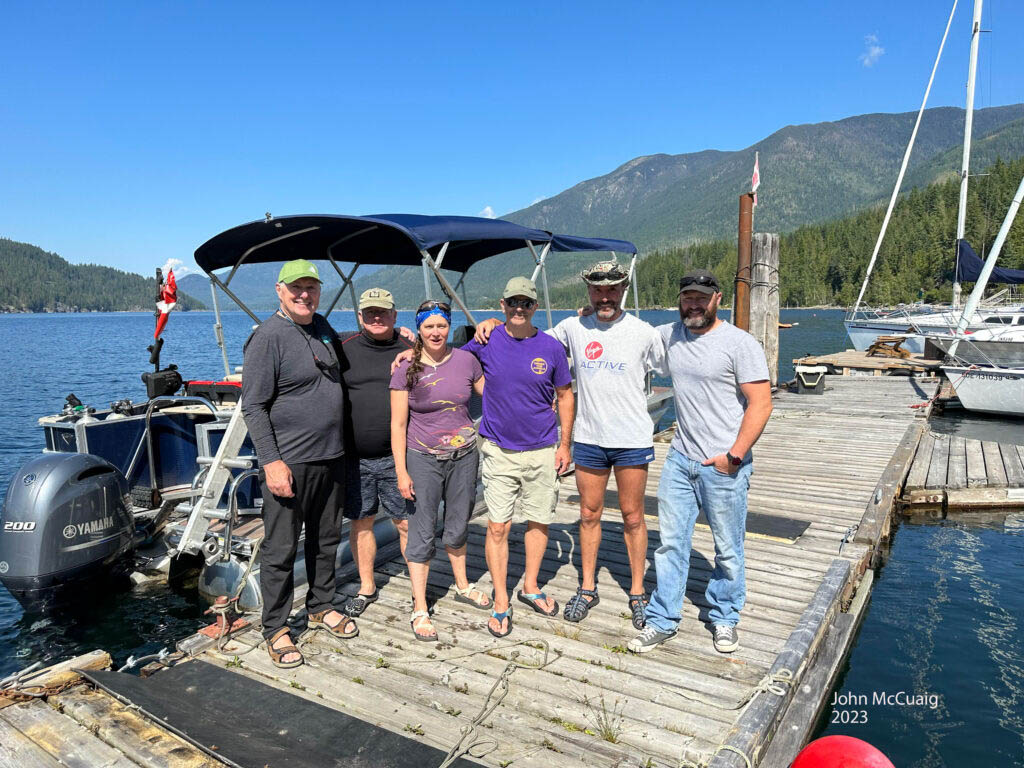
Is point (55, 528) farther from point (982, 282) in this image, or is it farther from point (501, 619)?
point (982, 282)

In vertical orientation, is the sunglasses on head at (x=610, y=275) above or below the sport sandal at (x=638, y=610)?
above

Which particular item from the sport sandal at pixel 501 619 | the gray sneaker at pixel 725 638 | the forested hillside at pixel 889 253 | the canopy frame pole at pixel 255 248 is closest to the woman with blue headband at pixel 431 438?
the sport sandal at pixel 501 619

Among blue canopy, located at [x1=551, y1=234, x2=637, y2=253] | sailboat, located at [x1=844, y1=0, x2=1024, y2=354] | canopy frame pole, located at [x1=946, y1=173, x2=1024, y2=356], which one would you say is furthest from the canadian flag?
sailboat, located at [x1=844, y1=0, x2=1024, y2=354]

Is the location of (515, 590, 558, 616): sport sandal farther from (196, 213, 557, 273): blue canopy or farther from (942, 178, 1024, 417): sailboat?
(942, 178, 1024, 417): sailboat

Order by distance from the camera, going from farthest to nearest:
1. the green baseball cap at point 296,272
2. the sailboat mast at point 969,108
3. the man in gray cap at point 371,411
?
the sailboat mast at point 969,108
the man in gray cap at point 371,411
the green baseball cap at point 296,272

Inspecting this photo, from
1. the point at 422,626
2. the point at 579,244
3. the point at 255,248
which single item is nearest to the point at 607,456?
the point at 422,626

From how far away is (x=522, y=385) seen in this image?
3750mm

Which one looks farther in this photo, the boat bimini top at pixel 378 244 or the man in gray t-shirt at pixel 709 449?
the boat bimini top at pixel 378 244

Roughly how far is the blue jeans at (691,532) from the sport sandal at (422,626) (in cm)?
129

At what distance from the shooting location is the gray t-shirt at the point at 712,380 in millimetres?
3398

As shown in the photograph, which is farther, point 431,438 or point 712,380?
point 431,438

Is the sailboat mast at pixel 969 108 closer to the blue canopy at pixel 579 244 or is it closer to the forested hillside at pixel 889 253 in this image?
the blue canopy at pixel 579 244

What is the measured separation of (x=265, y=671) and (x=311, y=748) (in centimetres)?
85

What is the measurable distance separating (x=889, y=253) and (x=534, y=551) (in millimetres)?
106663
